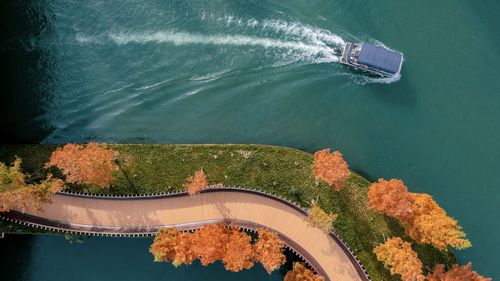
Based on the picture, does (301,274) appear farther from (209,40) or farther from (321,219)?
(209,40)

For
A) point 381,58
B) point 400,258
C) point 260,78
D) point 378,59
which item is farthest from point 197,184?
point 381,58

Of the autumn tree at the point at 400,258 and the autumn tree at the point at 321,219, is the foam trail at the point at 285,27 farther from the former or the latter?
the autumn tree at the point at 400,258

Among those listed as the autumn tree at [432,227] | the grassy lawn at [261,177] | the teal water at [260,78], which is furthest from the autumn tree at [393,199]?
A: the teal water at [260,78]

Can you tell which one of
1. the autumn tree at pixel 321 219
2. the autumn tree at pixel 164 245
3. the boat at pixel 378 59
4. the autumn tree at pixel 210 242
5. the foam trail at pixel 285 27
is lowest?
the autumn tree at pixel 164 245

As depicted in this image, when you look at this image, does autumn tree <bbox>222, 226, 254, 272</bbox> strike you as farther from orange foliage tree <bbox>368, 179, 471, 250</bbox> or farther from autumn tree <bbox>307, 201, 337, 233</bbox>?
orange foliage tree <bbox>368, 179, 471, 250</bbox>

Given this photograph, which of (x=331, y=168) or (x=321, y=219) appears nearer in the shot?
(x=321, y=219)

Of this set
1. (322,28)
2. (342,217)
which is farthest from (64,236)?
(322,28)
